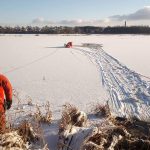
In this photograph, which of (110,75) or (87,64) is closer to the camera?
(110,75)

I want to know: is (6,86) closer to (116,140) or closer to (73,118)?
(73,118)

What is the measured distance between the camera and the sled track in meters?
6.49

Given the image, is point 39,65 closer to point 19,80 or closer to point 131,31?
point 19,80

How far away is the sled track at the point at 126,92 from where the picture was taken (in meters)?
6.49

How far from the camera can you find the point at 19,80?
10.4m

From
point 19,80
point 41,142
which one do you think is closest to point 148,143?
point 41,142

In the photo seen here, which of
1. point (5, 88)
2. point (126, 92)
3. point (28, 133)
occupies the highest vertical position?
point (5, 88)

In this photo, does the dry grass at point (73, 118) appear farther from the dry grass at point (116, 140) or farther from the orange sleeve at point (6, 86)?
the orange sleeve at point (6, 86)

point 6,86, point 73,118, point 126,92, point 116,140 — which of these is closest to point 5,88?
point 6,86

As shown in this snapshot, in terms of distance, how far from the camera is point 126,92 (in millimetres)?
8438

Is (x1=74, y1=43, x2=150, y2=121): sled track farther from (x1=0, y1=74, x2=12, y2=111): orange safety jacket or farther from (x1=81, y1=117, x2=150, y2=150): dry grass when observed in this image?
(x1=0, y1=74, x2=12, y2=111): orange safety jacket

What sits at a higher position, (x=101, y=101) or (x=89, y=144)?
(x=89, y=144)

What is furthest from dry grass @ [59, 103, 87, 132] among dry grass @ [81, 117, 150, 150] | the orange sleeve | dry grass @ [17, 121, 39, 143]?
the orange sleeve

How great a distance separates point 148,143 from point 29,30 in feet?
246
